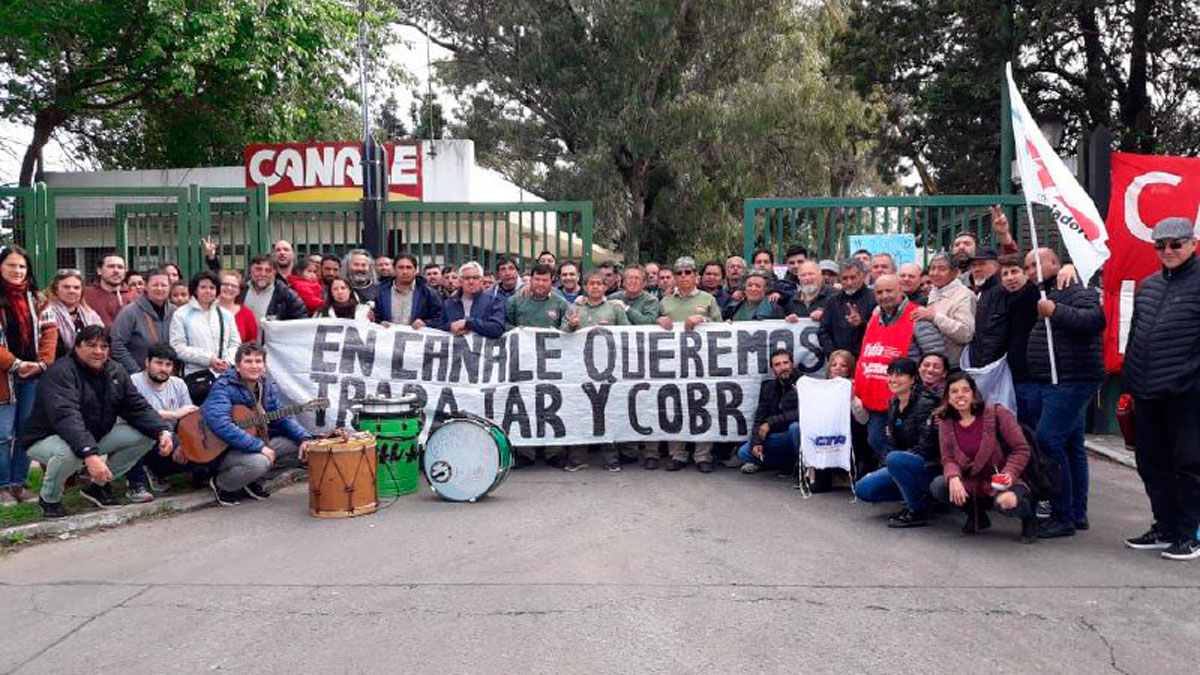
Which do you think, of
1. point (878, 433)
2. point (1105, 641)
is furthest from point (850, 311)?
point (1105, 641)

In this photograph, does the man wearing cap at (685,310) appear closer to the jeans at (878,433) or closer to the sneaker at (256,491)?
the jeans at (878,433)

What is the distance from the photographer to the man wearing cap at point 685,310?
10320 mm

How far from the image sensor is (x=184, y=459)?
8.66 m

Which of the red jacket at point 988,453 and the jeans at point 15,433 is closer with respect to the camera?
the red jacket at point 988,453

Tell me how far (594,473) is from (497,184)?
16396 millimetres

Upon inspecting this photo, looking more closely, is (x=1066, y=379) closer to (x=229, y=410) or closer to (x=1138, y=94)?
(x=229, y=410)

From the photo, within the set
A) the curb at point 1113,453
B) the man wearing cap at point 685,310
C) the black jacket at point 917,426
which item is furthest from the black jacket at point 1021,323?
the man wearing cap at point 685,310

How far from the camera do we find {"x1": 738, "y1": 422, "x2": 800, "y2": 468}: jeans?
9.26 metres

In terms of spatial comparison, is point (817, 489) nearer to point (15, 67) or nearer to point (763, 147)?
point (15, 67)

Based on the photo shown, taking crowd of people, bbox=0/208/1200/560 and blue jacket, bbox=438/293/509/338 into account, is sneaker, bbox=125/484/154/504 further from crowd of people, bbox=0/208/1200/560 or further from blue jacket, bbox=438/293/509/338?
blue jacket, bbox=438/293/509/338

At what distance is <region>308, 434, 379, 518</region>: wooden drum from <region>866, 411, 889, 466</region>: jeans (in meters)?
3.97

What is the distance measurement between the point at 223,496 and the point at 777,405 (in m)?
4.82

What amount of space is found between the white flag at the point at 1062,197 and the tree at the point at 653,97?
20421 mm

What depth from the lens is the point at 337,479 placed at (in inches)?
321
